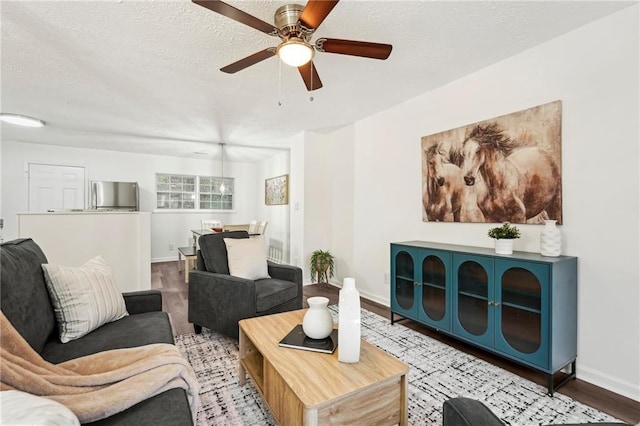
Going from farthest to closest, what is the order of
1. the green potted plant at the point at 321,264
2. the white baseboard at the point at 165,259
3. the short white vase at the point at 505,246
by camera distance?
the white baseboard at the point at 165,259 → the green potted plant at the point at 321,264 → the short white vase at the point at 505,246

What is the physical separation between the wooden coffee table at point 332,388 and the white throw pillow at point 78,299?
0.96 metres

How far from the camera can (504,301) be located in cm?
211

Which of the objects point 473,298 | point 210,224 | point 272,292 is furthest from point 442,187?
point 210,224

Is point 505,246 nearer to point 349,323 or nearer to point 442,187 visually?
point 442,187

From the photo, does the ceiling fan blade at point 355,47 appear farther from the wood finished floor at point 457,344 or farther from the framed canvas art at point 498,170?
the wood finished floor at point 457,344

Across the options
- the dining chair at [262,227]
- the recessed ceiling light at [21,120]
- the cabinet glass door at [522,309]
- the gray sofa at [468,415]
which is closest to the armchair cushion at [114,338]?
the gray sofa at [468,415]

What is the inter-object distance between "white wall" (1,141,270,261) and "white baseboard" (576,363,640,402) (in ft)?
16.4

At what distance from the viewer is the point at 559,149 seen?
84.5 inches

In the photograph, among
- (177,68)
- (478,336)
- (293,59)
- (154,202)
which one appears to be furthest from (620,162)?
(154,202)

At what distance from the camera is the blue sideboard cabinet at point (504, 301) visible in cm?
189

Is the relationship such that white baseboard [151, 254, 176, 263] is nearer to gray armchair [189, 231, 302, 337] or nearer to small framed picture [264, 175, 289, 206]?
small framed picture [264, 175, 289, 206]

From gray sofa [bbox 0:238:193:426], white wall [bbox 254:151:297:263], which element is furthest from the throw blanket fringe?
white wall [bbox 254:151:297:263]

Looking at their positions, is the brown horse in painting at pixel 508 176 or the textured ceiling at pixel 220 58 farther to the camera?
the brown horse in painting at pixel 508 176

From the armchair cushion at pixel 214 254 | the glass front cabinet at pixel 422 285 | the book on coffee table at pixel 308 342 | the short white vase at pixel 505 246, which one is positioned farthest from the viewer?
the armchair cushion at pixel 214 254
